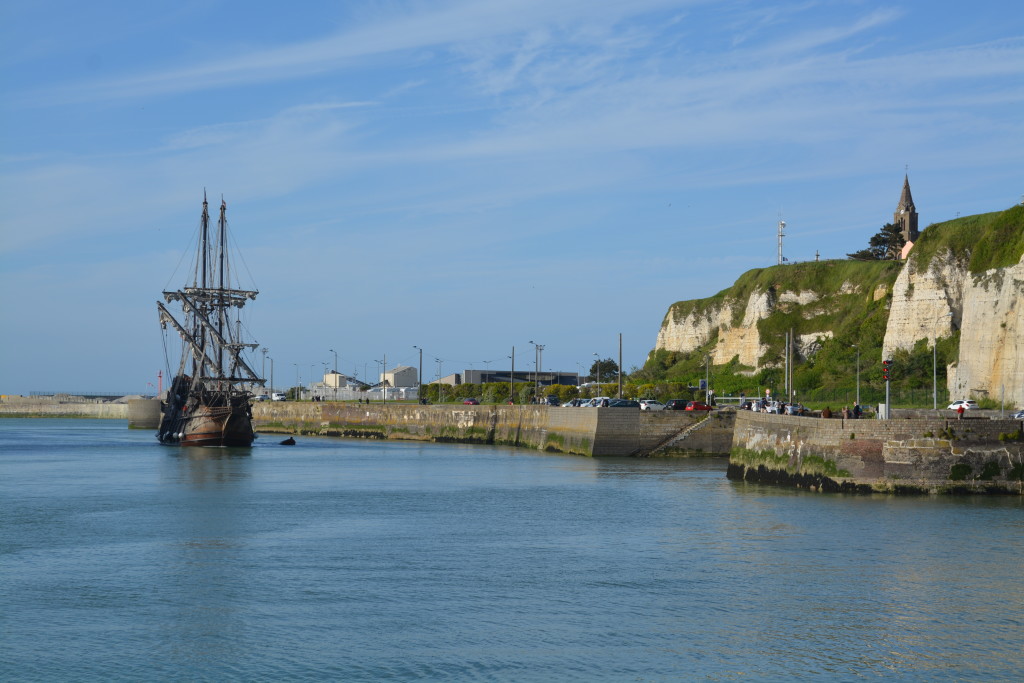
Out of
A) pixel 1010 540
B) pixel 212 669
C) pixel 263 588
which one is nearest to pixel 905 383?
pixel 1010 540

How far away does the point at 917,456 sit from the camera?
4019cm

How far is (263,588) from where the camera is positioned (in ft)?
89.5

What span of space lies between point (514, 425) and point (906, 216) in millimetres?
71681

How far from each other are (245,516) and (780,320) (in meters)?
84.0

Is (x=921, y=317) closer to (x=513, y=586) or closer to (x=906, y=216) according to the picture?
(x=906, y=216)

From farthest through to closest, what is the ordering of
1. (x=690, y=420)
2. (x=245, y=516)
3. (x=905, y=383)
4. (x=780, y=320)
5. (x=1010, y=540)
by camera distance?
(x=780, y=320), (x=905, y=383), (x=690, y=420), (x=245, y=516), (x=1010, y=540)

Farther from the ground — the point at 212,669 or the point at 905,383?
the point at 905,383

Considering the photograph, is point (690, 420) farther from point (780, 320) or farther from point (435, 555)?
point (780, 320)

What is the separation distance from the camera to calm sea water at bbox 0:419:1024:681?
20938 millimetres

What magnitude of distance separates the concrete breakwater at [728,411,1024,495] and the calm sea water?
3.25 ft

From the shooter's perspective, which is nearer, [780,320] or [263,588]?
[263,588]

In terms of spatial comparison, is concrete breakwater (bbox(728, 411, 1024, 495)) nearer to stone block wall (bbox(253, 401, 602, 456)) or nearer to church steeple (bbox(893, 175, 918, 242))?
stone block wall (bbox(253, 401, 602, 456))

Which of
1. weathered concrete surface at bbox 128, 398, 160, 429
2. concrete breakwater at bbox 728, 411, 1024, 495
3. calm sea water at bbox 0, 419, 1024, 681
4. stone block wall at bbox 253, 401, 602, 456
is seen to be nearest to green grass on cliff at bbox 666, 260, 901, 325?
stone block wall at bbox 253, 401, 602, 456

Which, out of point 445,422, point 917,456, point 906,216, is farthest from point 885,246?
point 917,456
